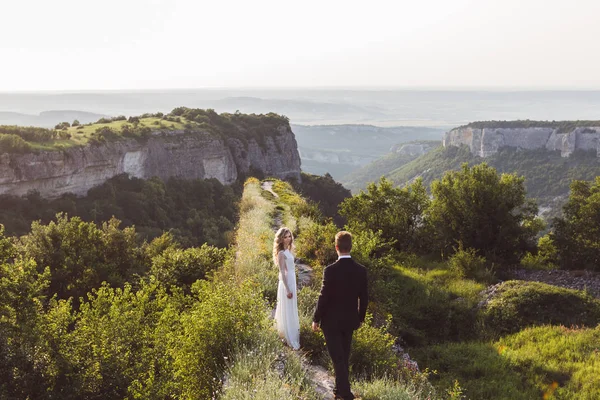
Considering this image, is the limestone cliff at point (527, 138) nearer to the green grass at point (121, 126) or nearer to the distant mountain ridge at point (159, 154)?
the distant mountain ridge at point (159, 154)

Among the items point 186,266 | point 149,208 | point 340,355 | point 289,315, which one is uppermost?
point 340,355

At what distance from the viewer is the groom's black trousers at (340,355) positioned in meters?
6.03

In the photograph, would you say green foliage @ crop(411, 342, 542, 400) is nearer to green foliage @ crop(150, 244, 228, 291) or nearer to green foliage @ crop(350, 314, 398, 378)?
green foliage @ crop(350, 314, 398, 378)

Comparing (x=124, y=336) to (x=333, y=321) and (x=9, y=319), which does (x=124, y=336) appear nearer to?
(x=9, y=319)

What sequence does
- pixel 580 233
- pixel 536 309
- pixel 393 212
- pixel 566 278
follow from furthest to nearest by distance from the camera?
pixel 393 212 < pixel 580 233 < pixel 566 278 < pixel 536 309

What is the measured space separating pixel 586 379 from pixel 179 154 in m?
66.6

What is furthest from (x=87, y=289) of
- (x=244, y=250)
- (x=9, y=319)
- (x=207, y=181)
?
(x=207, y=181)

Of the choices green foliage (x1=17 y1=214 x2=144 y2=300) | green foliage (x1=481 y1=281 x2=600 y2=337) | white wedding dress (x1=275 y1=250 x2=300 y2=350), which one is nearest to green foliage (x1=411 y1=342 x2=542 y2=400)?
green foliage (x1=481 y1=281 x2=600 y2=337)

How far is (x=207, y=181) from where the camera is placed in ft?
232

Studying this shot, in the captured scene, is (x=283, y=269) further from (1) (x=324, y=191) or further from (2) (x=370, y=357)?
(1) (x=324, y=191)

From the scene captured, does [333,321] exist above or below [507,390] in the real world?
above

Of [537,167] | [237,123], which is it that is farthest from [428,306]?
[537,167]

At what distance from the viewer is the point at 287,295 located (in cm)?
795

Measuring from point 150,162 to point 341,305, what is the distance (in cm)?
6361
